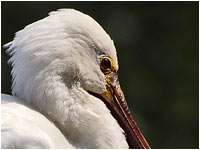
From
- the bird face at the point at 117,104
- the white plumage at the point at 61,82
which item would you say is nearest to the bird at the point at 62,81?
the white plumage at the point at 61,82

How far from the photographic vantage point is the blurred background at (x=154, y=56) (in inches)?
Answer: 436

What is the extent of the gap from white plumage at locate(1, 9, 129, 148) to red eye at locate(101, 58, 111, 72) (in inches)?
5.7

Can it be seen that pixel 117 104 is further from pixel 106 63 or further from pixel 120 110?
pixel 106 63

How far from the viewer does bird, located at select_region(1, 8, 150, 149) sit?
3.95 m

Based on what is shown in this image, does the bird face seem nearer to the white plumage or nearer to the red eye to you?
the red eye

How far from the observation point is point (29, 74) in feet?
13.0

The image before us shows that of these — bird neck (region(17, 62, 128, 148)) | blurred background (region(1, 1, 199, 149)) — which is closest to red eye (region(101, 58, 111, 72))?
bird neck (region(17, 62, 128, 148))

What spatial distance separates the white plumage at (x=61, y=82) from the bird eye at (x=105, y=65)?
0.47 feet

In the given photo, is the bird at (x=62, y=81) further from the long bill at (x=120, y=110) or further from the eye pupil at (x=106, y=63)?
the long bill at (x=120, y=110)

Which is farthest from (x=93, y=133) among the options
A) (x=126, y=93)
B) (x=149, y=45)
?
(x=149, y=45)

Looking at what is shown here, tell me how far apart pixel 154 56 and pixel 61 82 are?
8008mm

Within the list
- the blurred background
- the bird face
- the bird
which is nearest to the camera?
the bird

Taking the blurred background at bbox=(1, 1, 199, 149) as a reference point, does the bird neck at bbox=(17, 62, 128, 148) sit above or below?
above

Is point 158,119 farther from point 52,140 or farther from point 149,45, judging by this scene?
point 52,140
